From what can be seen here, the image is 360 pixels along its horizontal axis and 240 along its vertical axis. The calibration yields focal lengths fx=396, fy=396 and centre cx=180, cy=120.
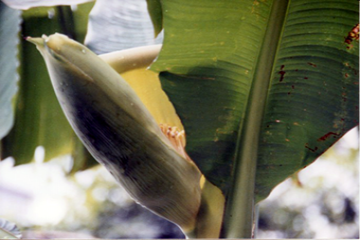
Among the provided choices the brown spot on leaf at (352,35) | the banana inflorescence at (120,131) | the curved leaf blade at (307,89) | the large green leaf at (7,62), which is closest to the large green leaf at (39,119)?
the large green leaf at (7,62)

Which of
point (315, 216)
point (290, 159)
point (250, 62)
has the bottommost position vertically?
point (315, 216)

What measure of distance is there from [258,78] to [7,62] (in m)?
0.41

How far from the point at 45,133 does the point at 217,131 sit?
279 mm

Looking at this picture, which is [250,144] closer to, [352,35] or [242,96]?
[242,96]

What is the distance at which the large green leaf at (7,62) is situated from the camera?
2.13ft

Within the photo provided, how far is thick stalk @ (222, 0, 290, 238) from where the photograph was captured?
1.79 ft

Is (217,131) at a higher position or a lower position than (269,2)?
lower

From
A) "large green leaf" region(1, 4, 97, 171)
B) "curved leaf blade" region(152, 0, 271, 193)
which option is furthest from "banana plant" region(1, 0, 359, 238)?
"large green leaf" region(1, 4, 97, 171)

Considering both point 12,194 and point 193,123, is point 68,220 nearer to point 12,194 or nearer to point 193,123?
point 12,194

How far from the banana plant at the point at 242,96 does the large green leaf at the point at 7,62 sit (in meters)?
0.21

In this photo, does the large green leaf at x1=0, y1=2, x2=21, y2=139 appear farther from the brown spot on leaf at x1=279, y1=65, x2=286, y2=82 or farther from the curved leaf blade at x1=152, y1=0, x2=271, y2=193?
the brown spot on leaf at x1=279, y1=65, x2=286, y2=82

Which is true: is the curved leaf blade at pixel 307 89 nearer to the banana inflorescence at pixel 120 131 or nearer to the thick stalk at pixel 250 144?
the thick stalk at pixel 250 144

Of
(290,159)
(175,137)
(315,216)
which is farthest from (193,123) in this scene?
(315,216)

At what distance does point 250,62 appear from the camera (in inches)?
21.9
